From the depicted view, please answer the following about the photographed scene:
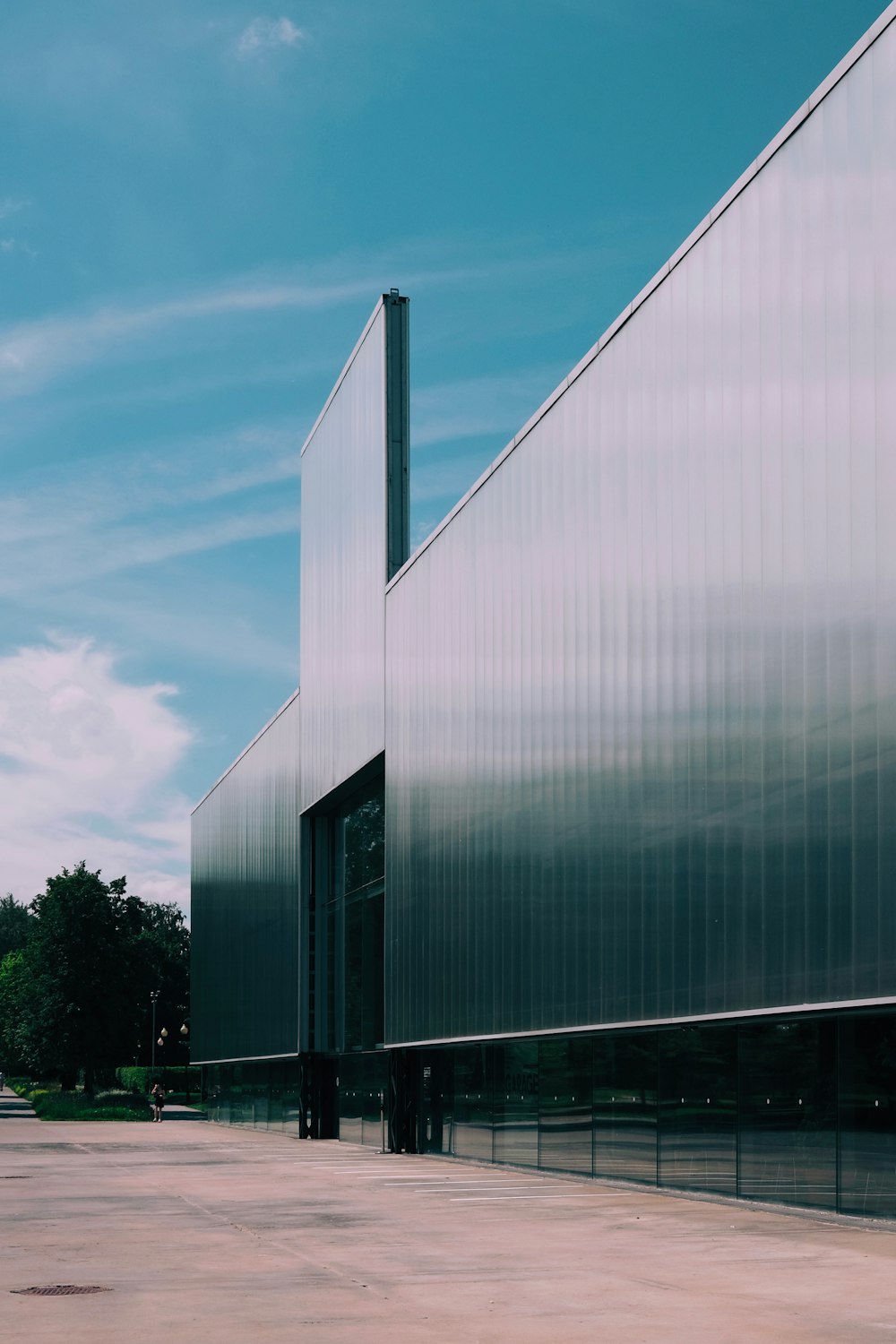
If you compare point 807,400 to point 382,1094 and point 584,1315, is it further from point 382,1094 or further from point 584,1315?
point 382,1094

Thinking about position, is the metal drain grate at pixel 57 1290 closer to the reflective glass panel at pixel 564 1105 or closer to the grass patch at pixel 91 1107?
the reflective glass panel at pixel 564 1105

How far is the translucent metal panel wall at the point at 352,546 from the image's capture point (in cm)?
4144

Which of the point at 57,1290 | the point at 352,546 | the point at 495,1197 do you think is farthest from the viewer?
the point at 352,546

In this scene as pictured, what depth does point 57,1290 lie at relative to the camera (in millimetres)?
14578

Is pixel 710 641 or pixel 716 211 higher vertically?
pixel 716 211

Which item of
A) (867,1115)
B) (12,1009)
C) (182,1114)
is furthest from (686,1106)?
(12,1009)

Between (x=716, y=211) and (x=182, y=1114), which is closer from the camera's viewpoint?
(x=716, y=211)

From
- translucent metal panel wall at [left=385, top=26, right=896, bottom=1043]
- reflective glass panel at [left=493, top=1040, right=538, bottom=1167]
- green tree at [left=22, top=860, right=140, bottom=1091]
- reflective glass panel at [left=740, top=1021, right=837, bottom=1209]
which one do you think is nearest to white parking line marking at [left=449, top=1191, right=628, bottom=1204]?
translucent metal panel wall at [left=385, top=26, right=896, bottom=1043]

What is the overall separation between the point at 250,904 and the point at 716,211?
139ft

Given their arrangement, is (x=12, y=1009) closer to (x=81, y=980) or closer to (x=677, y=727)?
(x=81, y=980)

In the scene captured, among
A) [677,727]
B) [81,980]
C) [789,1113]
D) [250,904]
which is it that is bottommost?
[81,980]

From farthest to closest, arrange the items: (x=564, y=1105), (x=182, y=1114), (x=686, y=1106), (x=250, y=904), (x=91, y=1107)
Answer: (x=182, y=1114) < (x=91, y=1107) < (x=250, y=904) < (x=564, y=1105) < (x=686, y=1106)

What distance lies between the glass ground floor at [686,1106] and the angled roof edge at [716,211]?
422 inches

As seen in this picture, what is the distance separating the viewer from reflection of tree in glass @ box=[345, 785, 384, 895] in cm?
4384
